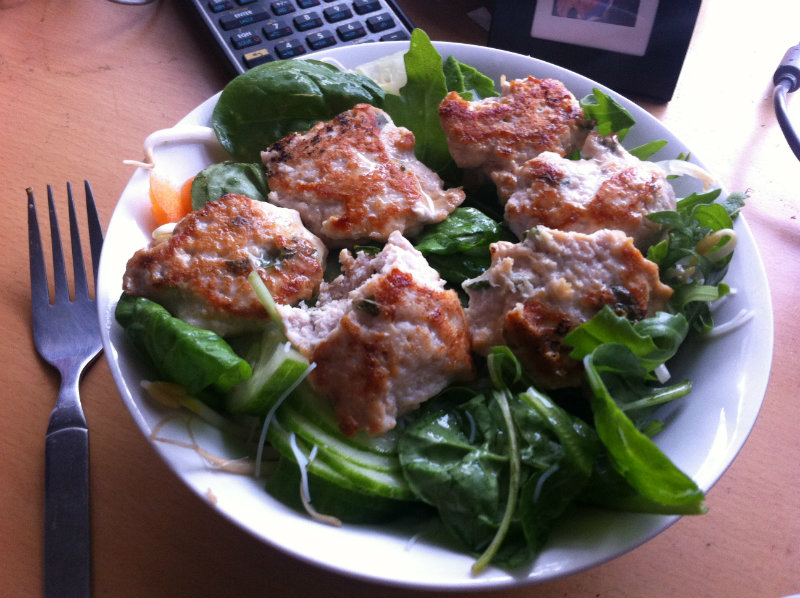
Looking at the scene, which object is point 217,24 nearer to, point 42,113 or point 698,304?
point 42,113

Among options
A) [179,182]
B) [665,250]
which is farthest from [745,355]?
[179,182]

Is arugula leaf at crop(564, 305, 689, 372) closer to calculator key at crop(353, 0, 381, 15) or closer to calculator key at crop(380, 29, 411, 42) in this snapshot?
calculator key at crop(380, 29, 411, 42)

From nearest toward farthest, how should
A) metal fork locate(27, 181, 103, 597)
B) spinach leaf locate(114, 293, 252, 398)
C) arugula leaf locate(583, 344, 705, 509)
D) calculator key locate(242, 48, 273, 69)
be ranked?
arugula leaf locate(583, 344, 705, 509), spinach leaf locate(114, 293, 252, 398), metal fork locate(27, 181, 103, 597), calculator key locate(242, 48, 273, 69)

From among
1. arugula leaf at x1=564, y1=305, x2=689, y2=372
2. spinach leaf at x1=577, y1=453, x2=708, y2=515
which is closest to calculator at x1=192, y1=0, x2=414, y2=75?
arugula leaf at x1=564, y1=305, x2=689, y2=372

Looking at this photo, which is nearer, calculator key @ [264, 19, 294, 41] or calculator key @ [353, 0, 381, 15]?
calculator key @ [264, 19, 294, 41]

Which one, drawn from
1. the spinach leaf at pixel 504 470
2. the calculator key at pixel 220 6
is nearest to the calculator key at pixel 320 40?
the calculator key at pixel 220 6

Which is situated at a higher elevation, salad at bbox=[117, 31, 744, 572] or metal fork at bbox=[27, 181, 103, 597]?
salad at bbox=[117, 31, 744, 572]

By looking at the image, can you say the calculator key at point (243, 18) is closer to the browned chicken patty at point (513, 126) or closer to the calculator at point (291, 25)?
the calculator at point (291, 25)

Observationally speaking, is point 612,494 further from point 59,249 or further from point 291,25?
point 291,25
